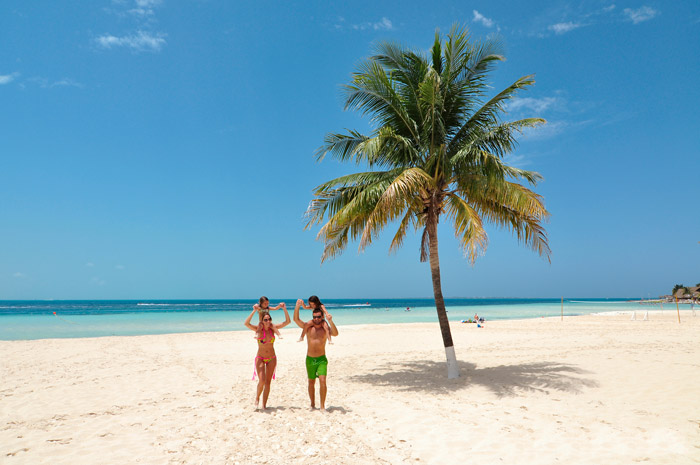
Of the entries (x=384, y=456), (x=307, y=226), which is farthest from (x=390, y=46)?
(x=384, y=456)

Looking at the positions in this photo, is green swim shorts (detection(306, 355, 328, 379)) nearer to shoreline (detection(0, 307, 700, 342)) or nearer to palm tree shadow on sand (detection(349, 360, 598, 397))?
palm tree shadow on sand (detection(349, 360, 598, 397))

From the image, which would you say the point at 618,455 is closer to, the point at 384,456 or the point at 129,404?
the point at 384,456

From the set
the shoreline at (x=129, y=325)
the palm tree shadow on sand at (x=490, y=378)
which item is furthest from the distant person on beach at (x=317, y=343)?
the shoreline at (x=129, y=325)

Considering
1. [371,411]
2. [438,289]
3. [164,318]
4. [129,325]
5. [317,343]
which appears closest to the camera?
[317,343]

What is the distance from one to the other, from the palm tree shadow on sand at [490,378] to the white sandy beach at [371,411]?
37 mm

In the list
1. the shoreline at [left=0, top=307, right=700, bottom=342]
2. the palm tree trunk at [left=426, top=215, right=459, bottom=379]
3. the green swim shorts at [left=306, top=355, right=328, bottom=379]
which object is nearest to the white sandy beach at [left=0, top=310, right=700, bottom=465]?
the palm tree trunk at [left=426, top=215, right=459, bottom=379]

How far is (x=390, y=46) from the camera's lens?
8344 mm

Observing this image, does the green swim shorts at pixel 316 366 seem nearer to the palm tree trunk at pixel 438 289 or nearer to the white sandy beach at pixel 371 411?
the white sandy beach at pixel 371 411

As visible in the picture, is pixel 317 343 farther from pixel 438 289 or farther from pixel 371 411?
pixel 438 289

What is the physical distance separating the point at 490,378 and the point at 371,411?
11.1 ft

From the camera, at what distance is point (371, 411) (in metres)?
6.04

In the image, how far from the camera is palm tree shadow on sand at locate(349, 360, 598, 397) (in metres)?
7.37

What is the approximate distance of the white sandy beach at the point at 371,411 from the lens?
446cm

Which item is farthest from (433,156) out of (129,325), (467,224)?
(129,325)
